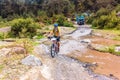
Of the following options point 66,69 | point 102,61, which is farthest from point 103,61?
point 66,69

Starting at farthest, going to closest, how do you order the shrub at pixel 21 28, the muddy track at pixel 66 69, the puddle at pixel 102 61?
the shrub at pixel 21 28, the puddle at pixel 102 61, the muddy track at pixel 66 69

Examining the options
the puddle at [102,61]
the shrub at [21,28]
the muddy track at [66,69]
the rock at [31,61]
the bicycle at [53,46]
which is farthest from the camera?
the shrub at [21,28]

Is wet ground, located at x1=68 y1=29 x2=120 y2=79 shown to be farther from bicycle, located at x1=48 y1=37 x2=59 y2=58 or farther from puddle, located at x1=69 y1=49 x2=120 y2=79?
bicycle, located at x1=48 y1=37 x2=59 y2=58

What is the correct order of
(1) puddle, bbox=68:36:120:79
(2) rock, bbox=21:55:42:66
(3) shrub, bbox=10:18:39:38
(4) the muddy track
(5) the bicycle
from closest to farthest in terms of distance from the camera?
(4) the muddy track
(2) rock, bbox=21:55:42:66
(1) puddle, bbox=68:36:120:79
(5) the bicycle
(3) shrub, bbox=10:18:39:38

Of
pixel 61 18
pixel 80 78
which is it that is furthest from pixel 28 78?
pixel 61 18

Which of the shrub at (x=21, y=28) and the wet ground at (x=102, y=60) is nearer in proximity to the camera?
the wet ground at (x=102, y=60)

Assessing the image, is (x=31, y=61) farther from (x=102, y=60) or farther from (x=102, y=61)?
(x=102, y=60)

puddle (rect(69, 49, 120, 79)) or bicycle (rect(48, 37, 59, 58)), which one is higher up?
bicycle (rect(48, 37, 59, 58))

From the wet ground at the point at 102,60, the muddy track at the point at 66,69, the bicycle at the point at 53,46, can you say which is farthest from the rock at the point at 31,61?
the wet ground at the point at 102,60

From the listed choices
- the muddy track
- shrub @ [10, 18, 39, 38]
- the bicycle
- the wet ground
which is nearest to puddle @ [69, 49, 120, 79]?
the wet ground

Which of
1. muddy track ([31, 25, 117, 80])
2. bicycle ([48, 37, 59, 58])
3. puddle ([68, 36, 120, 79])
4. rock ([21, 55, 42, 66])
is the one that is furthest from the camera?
bicycle ([48, 37, 59, 58])

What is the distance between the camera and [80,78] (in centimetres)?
1045

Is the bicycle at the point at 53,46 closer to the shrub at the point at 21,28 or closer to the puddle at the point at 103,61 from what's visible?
the puddle at the point at 103,61

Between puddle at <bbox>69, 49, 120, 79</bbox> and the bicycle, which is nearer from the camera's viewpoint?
puddle at <bbox>69, 49, 120, 79</bbox>
